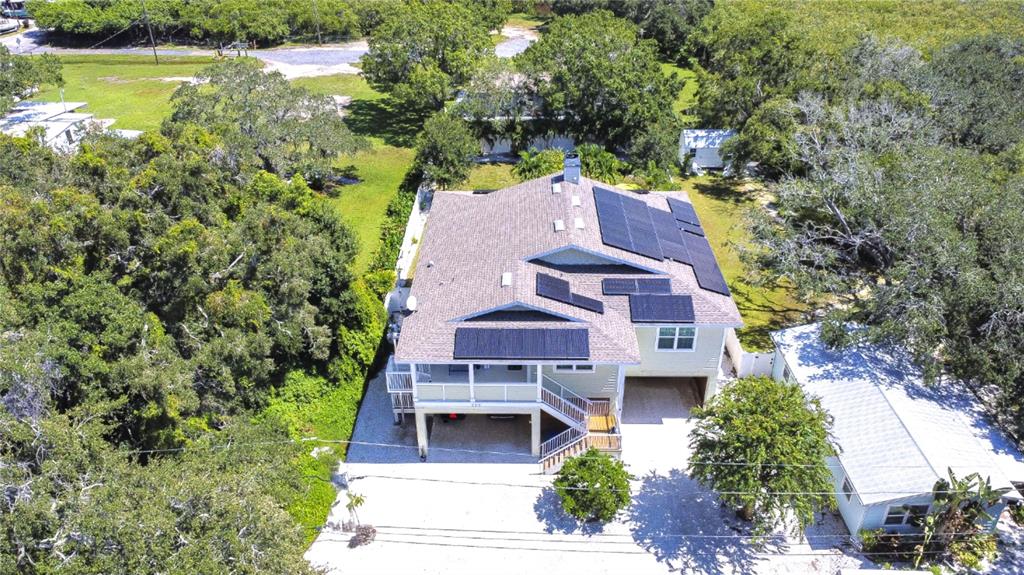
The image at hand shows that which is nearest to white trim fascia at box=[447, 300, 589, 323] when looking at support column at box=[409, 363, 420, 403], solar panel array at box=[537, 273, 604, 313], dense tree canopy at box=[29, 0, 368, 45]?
solar panel array at box=[537, 273, 604, 313]

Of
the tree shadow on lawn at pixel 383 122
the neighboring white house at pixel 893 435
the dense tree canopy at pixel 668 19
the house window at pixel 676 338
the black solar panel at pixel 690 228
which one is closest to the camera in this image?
the neighboring white house at pixel 893 435

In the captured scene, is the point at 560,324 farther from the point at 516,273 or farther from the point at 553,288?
the point at 516,273

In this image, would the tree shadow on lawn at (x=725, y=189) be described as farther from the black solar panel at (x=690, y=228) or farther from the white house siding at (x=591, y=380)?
the white house siding at (x=591, y=380)

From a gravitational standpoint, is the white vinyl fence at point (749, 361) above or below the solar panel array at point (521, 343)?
below

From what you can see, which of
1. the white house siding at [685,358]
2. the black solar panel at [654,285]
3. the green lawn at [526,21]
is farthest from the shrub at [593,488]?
the green lawn at [526,21]

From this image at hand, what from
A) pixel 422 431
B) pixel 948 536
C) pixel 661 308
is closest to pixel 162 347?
pixel 422 431

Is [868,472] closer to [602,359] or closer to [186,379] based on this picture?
[602,359]
